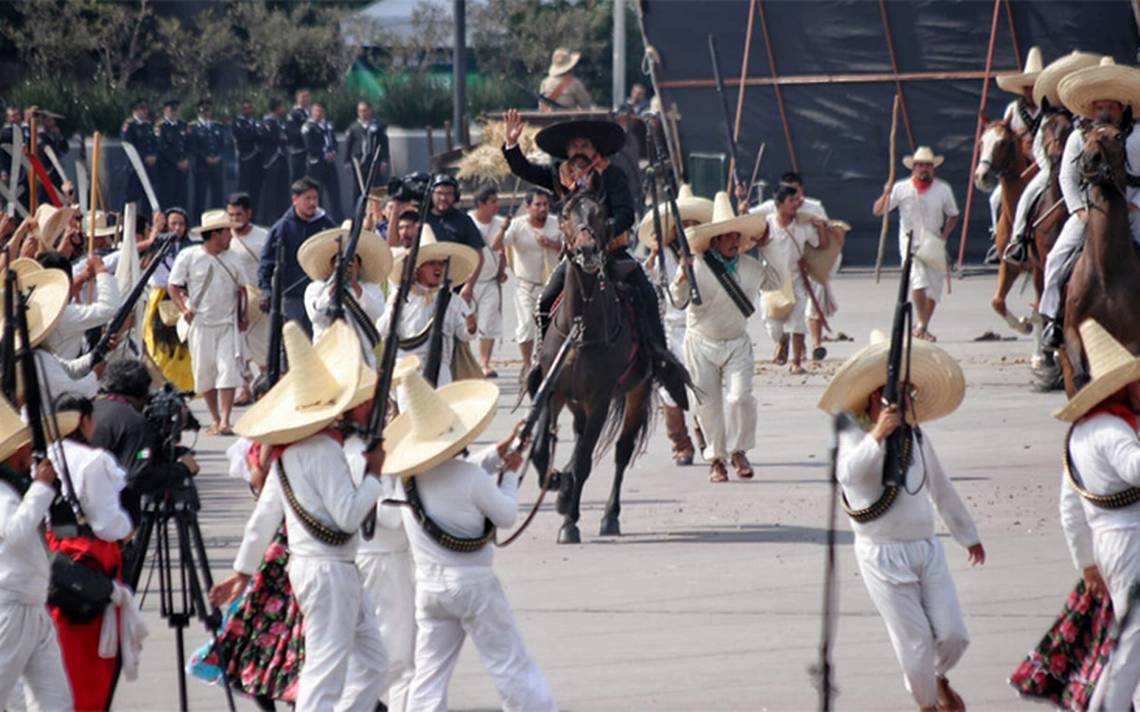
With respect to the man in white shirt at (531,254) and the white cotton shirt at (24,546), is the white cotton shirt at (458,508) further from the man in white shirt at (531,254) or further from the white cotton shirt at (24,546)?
the man in white shirt at (531,254)

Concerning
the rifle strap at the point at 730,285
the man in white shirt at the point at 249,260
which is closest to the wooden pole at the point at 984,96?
the man in white shirt at the point at 249,260

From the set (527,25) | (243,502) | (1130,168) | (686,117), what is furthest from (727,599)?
(527,25)

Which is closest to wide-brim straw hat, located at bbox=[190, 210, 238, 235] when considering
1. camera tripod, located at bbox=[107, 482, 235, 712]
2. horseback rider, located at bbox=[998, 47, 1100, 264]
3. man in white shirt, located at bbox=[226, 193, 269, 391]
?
man in white shirt, located at bbox=[226, 193, 269, 391]

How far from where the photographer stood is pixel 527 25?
54.3m

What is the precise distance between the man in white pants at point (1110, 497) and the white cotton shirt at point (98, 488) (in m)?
3.68

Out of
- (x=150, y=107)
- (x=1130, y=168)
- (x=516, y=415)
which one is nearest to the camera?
(x=1130, y=168)

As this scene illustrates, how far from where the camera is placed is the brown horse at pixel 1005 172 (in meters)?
20.3

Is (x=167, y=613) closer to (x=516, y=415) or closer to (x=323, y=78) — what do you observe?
(x=516, y=415)

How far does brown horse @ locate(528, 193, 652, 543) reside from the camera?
1317 centimetres

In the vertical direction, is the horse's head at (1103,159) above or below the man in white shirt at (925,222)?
above

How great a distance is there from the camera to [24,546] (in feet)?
26.9

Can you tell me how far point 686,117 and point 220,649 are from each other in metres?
25.7

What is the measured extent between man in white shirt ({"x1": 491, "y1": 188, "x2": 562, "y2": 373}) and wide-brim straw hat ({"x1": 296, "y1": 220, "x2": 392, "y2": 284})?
6.32m

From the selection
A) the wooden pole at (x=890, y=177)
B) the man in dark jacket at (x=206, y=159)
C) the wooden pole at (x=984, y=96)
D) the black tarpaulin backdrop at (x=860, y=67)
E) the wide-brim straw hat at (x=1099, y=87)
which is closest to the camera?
the wide-brim straw hat at (x=1099, y=87)
